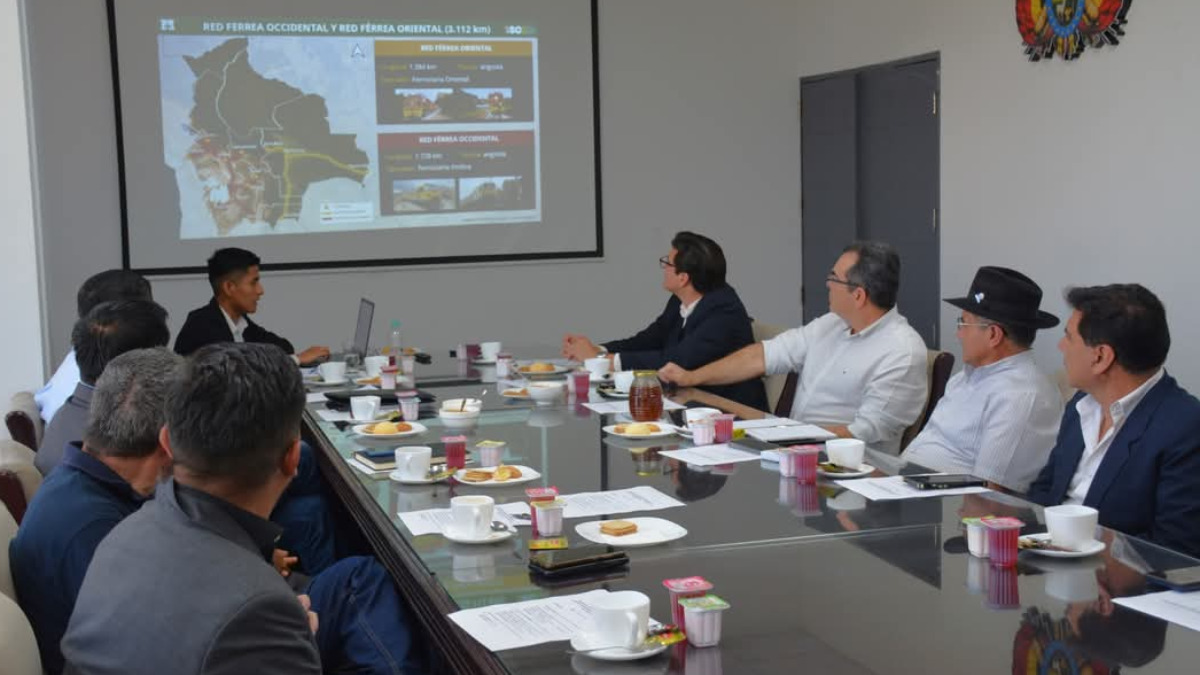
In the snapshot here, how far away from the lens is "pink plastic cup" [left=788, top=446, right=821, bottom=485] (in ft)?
9.14

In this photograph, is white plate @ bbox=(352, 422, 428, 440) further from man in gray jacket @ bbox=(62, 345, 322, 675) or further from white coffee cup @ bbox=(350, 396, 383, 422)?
man in gray jacket @ bbox=(62, 345, 322, 675)

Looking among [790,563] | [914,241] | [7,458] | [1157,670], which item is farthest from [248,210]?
[1157,670]

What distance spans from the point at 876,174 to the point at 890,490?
494cm

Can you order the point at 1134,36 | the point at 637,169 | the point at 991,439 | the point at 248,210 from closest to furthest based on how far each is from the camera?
the point at 991,439 → the point at 1134,36 → the point at 248,210 → the point at 637,169

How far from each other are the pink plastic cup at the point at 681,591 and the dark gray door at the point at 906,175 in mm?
5277

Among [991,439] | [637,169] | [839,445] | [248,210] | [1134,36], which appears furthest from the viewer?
A: [637,169]

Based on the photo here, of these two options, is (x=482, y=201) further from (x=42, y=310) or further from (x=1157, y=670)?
(x=1157, y=670)

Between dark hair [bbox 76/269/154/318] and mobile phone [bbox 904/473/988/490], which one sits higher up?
dark hair [bbox 76/269/154/318]

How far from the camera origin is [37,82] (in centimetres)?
679

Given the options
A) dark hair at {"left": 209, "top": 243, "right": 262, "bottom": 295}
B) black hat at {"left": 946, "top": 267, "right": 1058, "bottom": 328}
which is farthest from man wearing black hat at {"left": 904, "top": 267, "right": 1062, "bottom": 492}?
dark hair at {"left": 209, "top": 243, "right": 262, "bottom": 295}

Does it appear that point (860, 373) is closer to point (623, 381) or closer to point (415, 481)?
point (623, 381)

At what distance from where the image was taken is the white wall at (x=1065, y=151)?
17.2 ft

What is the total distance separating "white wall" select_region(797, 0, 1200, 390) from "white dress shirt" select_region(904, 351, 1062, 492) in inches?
88.5

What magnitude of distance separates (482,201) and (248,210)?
1379mm
